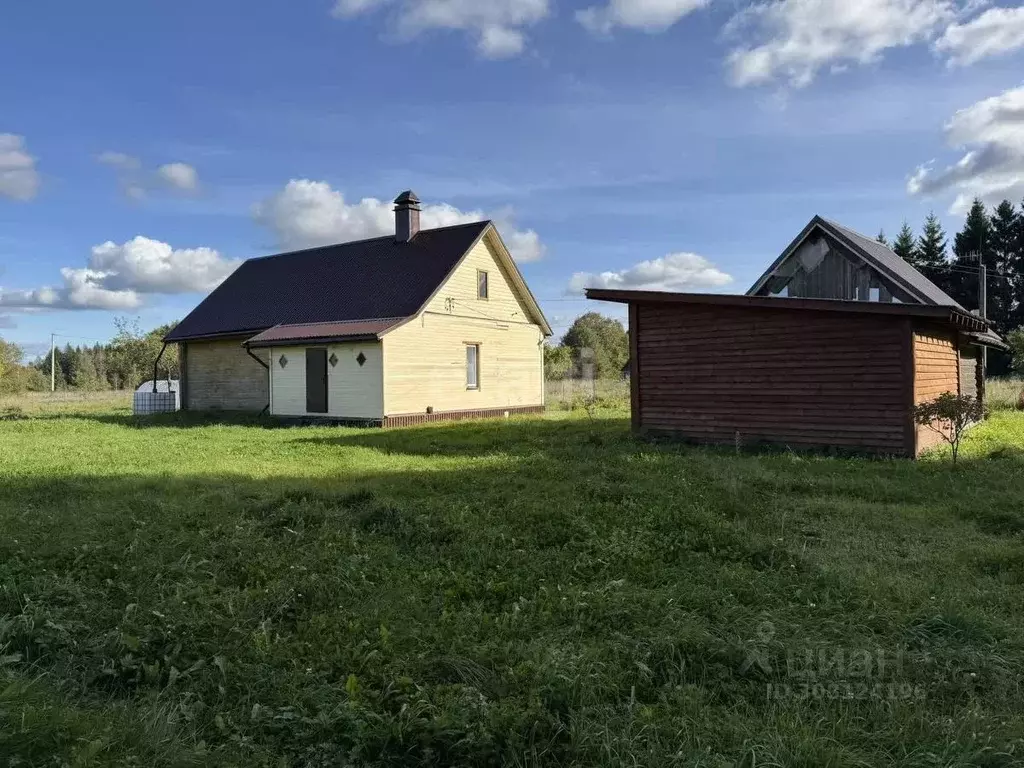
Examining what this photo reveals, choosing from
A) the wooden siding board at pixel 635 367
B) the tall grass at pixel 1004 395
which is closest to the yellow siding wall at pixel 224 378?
the wooden siding board at pixel 635 367

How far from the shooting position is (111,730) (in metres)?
3.06

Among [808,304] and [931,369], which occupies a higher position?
[808,304]

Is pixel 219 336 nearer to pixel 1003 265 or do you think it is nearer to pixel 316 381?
pixel 316 381

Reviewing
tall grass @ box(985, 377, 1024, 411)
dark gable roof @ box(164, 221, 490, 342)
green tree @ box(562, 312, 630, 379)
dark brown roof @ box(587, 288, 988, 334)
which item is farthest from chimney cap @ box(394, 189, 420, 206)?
green tree @ box(562, 312, 630, 379)

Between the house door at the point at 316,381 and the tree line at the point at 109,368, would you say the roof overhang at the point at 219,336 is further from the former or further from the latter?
the tree line at the point at 109,368

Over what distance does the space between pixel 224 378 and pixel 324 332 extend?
6.20 meters

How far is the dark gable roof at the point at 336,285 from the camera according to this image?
19975 mm

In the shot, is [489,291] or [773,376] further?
[489,291]

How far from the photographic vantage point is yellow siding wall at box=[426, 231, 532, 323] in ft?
65.3

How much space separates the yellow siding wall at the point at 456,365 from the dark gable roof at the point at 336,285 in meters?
1.03

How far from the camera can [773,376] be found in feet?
40.3

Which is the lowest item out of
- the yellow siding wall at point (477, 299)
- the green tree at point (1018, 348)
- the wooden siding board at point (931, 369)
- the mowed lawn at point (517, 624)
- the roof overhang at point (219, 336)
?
the mowed lawn at point (517, 624)

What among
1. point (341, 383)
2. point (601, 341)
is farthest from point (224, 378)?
point (601, 341)

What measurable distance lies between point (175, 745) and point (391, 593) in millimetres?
2000
